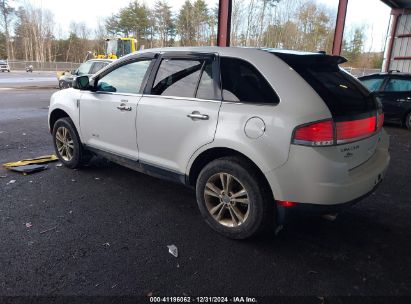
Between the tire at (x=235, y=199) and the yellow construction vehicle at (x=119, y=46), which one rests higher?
the yellow construction vehicle at (x=119, y=46)

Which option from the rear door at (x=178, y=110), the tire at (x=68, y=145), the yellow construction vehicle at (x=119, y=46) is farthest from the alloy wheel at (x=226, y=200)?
the yellow construction vehicle at (x=119, y=46)

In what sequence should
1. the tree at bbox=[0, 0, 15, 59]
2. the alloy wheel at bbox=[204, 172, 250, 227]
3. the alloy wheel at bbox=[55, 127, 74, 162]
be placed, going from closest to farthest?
the alloy wheel at bbox=[204, 172, 250, 227], the alloy wheel at bbox=[55, 127, 74, 162], the tree at bbox=[0, 0, 15, 59]

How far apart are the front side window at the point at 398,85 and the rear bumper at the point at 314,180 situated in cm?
821

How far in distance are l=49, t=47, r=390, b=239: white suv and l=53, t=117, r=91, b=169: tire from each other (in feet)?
3.41

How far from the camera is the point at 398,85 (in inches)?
371

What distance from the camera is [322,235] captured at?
3.12m

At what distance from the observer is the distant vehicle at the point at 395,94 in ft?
30.4

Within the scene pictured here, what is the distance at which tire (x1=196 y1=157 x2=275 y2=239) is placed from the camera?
2750 millimetres

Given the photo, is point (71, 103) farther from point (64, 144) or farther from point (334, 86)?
point (334, 86)

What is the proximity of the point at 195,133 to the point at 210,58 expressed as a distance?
28.9 inches

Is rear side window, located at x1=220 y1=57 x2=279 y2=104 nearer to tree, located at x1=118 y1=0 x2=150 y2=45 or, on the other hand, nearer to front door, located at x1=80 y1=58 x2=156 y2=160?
front door, located at x1=80 y1=58 x2=156 y2=160

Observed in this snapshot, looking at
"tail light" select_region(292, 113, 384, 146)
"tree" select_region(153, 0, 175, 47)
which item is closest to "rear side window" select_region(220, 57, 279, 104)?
"tail light" select_region(292, 113, 384, 146)

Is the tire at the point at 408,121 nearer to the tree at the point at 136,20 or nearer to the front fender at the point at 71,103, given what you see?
the front fender at the point at 71,103

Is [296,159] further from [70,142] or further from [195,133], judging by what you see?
[70,142]
